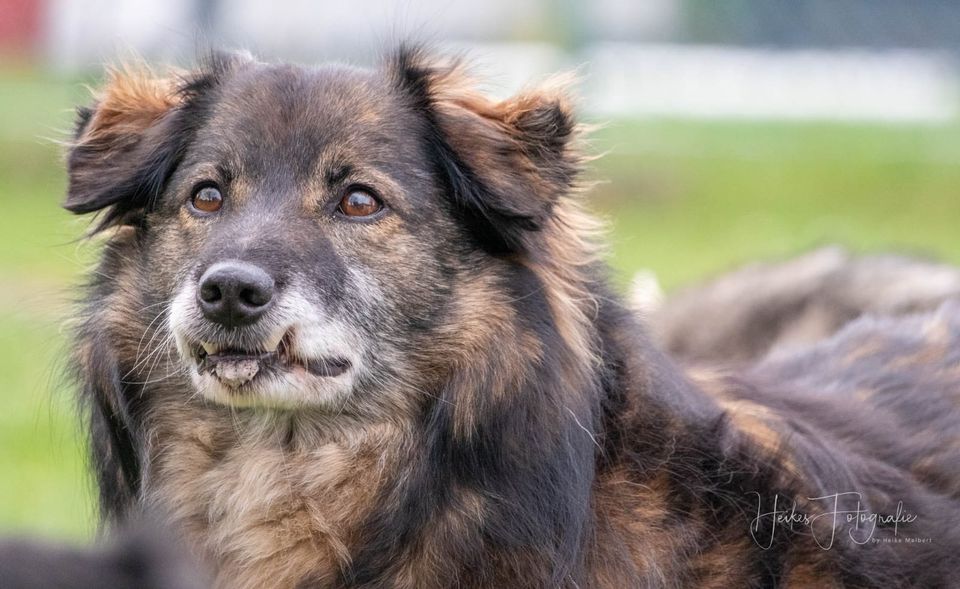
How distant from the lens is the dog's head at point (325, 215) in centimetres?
443

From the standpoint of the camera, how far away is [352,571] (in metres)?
4.45

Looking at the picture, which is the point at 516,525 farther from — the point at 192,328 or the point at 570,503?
the point at 192,328

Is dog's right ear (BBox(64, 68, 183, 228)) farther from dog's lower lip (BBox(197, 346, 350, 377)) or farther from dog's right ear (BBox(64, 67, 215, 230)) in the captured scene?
dog's lower lip (BBox(197, 346, 350, 377))

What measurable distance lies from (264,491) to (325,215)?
888mm

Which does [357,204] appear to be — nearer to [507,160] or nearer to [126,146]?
[507,160]

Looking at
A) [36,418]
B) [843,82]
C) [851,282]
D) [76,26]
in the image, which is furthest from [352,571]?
[76,26]

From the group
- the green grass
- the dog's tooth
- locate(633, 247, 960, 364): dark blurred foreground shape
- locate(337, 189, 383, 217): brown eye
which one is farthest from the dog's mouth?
the green grass

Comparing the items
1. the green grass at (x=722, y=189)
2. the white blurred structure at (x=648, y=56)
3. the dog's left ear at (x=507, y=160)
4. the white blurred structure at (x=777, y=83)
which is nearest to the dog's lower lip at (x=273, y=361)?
the dog's left ear at (x=507, y=160)

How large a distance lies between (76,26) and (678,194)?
10.2 m

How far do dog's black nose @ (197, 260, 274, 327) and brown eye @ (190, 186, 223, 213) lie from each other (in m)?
0.43

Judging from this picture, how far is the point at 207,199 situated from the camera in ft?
15.5

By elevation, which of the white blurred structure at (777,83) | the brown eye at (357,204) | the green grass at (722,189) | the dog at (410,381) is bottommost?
the green grass at (722,189)

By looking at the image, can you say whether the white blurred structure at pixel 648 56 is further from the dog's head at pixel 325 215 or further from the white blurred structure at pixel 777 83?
the dog's head at pixel 325 215

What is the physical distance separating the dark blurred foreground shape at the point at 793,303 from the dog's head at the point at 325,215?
2.30 metres
